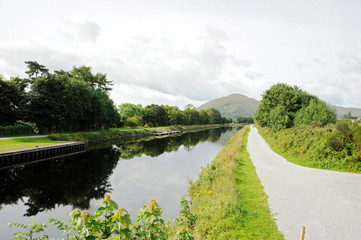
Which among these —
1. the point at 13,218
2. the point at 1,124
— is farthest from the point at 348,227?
the point at 1,124

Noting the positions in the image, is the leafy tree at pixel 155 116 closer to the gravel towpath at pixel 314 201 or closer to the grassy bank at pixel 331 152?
the grassy bank at pixel 331 152

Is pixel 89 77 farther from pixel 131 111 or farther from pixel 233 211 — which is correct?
pixel 233 211

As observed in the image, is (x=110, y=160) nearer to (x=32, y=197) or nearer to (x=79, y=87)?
(x=32, y=197)

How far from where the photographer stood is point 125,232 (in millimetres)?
3342

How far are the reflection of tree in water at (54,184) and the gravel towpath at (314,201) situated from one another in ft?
36.5

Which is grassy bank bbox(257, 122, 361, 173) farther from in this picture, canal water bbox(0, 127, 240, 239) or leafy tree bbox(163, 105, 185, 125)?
leafy tree bbox(163, 105, 185, 125)

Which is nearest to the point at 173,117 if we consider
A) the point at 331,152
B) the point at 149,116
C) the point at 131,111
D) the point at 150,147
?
the point at 149,116

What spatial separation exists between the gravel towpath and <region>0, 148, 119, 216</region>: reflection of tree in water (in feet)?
36.5

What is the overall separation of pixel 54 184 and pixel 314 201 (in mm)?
17779

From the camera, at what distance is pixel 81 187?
1585 cm

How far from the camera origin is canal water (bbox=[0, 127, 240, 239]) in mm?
11672

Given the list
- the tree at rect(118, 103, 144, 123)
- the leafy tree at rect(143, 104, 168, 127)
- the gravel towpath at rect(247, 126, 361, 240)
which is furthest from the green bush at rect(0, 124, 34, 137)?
the leafy tree at rect(143, 104, 168, 127)

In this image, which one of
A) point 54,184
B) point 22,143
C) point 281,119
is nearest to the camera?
point 54,184

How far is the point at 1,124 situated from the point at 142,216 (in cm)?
4218
